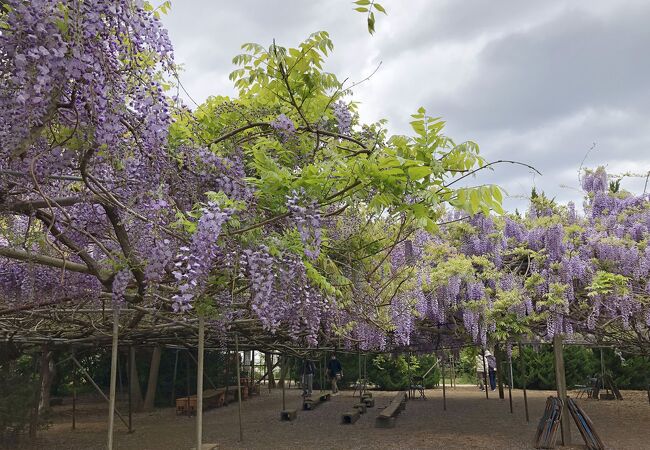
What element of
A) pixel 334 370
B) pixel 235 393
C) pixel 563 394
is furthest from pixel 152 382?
pixel 563 394

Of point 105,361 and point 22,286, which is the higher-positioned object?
point 22,286

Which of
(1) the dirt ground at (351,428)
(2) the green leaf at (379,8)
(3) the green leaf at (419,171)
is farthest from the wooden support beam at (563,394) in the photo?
(2) the green leaf at (379,8)

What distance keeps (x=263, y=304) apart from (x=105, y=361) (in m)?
14.6

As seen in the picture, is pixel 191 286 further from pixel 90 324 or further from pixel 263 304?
pixel 90 324

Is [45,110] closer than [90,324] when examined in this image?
Yes

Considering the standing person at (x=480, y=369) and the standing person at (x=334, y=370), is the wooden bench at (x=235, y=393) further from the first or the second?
the standing person at (x=480, y=369)

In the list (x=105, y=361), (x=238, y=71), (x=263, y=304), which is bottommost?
(x=105, y=361)

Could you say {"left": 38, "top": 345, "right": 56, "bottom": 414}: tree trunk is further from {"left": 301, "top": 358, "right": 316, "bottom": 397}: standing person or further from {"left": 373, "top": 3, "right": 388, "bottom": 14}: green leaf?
{"left": 373, "top": 3, "right": 388, "bottom": 14}: green leaf

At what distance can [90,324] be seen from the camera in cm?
778

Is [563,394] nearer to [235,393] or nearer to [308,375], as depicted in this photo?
[308,375]

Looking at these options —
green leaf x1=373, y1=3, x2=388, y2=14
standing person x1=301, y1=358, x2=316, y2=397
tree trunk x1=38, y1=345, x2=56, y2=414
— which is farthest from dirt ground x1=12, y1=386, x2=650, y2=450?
green leaf x1=373, y1=3, x2=388, y2=14

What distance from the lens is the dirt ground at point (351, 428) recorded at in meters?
9.42

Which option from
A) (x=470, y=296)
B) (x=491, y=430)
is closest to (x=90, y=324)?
(x=470, y=296)

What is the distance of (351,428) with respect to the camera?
441 inches
